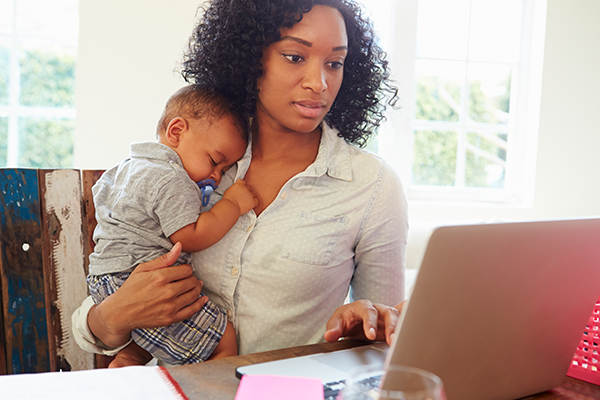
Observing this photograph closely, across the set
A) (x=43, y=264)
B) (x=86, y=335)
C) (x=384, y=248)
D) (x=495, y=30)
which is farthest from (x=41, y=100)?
(x=495, y=30)

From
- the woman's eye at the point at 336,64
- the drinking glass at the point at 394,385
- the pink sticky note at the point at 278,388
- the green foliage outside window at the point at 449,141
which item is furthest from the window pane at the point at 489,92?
the drinking glass at the point at 394,385

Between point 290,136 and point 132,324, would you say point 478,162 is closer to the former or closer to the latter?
point 290,136

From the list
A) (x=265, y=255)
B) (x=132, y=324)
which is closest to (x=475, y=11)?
(x=265, y=255)

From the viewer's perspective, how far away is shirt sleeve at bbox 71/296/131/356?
1.29m

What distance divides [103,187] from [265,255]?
466 mm

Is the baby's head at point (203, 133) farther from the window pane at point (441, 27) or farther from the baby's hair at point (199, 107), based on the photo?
the window pane at point (441, 27)

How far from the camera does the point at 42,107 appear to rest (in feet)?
9.63

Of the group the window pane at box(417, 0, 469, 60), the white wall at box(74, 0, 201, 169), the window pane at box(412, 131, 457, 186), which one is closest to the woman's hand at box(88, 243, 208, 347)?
the white wall at box(74, 0, 201, 169)

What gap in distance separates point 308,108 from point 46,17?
2296 millimetres

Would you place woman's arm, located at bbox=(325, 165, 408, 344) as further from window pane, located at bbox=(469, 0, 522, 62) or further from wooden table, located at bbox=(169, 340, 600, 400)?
window pane, located at bbox=(469, 0, 522, 62)

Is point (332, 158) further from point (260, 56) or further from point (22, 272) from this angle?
point (22, 272)

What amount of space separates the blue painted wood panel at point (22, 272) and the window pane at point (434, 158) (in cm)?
255

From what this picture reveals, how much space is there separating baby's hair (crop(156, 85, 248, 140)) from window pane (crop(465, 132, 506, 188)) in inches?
97.1

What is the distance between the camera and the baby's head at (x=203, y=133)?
1.33m
